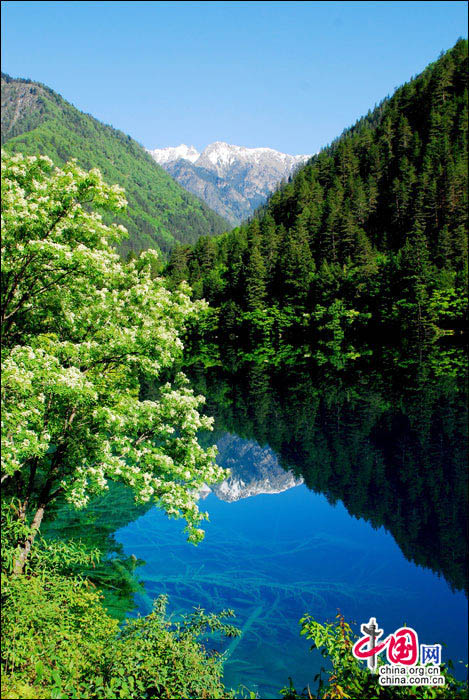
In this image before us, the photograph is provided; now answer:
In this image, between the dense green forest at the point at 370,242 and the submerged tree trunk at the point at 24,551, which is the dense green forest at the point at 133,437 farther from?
the dense green forest at the point at 370,242

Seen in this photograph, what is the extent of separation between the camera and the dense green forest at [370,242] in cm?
7350

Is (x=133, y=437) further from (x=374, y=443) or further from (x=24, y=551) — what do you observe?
(x=374, y=443)

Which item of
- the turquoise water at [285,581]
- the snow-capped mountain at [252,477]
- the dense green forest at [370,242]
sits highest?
the dense green forest at [370,242]

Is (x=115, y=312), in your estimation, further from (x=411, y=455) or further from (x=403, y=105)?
(x=403, y=105)

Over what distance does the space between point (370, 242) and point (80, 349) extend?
94321 mm

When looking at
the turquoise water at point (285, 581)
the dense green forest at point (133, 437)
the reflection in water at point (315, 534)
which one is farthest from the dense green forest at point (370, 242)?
the turquoise water at point (285, 581)

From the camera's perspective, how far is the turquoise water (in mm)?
12566

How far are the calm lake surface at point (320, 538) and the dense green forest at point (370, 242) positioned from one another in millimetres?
40920

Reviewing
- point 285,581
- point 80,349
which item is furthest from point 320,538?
point 80,349

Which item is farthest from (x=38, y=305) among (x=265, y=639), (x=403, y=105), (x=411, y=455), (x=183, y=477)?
(x=403, y=105)

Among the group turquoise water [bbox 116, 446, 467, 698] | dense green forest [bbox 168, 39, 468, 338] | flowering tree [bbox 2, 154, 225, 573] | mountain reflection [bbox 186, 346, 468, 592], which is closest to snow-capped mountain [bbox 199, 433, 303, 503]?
mountain reflection [bbox 186, 346, 468, 592]

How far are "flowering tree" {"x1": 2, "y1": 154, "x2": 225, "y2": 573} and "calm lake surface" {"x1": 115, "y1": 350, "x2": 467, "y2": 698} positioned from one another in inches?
157

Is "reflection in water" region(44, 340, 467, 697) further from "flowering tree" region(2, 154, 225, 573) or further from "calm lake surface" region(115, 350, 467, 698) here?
"flowering tree" region(2, 154, 225, 573)

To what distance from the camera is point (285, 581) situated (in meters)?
16.3
